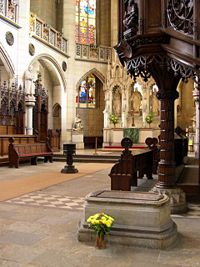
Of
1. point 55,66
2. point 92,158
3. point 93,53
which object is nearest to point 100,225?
point 92,158

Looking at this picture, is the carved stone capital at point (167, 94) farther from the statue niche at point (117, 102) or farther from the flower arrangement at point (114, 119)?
the statue niche at point (117, 102)

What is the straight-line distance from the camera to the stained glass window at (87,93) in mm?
21375

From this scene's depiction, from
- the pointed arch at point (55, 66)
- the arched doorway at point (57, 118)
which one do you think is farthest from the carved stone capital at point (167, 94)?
the arched doorway at point (57, 118)

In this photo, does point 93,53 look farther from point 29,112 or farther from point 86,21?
point 29,112

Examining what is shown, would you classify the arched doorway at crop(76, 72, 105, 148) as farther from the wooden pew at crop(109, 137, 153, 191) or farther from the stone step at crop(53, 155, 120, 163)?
the wooden pew at crop(109, 137, 153, 191)

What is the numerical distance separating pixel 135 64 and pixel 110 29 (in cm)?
1902

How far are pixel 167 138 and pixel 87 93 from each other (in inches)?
674

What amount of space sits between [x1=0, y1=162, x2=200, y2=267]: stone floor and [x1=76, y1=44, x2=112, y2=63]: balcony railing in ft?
54.4

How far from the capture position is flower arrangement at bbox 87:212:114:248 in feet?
10.0

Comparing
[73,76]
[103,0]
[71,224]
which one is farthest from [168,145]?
[103,0]

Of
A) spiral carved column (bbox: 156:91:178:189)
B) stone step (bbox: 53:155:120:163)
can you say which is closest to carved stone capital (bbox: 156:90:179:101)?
spiral carved column (bbox: 156:91:178:189)

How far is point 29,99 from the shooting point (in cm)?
1447

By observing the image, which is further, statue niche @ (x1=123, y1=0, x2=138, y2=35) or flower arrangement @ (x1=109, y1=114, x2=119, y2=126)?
flower arrangement @ (x1=109, y1=114, x2=119, y2=126)

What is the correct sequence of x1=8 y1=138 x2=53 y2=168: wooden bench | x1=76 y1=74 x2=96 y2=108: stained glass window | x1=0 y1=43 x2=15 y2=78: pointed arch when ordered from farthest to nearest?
x1=76 y1=74 x2=96 y2=108: stained glass window → x1=0 y1=43 x2=15 y2=78: pointed arch → x1=8 y1=138 x2=53 y2=168: wooden bench
